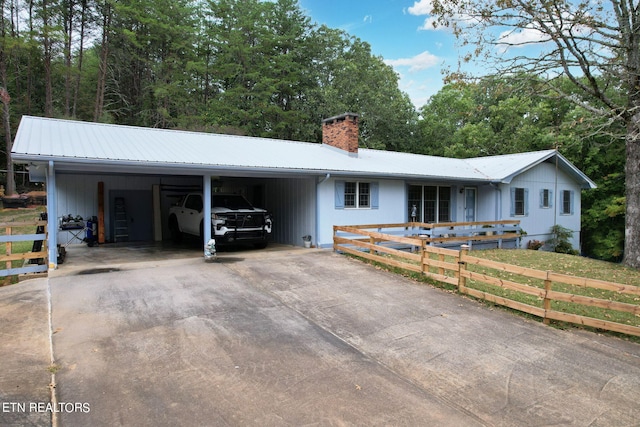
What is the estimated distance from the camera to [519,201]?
1758cm

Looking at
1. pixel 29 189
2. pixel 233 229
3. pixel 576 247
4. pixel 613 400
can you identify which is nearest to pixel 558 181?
pixel 576 247

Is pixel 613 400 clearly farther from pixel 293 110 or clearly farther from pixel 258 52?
pixel 258 52

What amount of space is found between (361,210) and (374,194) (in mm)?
856

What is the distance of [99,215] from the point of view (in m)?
13.1

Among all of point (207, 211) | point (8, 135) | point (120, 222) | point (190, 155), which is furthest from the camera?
point (8, 135)

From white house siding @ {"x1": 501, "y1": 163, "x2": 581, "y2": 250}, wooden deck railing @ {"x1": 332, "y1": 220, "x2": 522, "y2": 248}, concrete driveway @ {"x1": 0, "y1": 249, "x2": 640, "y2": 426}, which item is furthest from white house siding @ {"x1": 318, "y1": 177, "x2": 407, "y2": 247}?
white house siding @ {"x1": 501, "y1": 163, "x2": 581, "y2": 250}

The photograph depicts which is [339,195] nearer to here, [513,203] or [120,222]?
[120,222]

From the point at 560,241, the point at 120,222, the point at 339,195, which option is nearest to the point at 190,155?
the point at 339,195

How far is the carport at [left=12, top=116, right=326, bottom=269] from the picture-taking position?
853 centimetres

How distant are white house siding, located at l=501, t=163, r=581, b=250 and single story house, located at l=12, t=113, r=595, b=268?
5cm

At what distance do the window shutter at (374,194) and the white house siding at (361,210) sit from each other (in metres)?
0.10

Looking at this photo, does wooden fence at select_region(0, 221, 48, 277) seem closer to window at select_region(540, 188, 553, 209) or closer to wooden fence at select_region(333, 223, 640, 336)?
wooden fence at select_region(333, 223, 640, 336)

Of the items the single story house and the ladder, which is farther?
the ladder

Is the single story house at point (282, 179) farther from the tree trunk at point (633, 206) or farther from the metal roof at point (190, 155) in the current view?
the tree trunk at point (633, 206)
